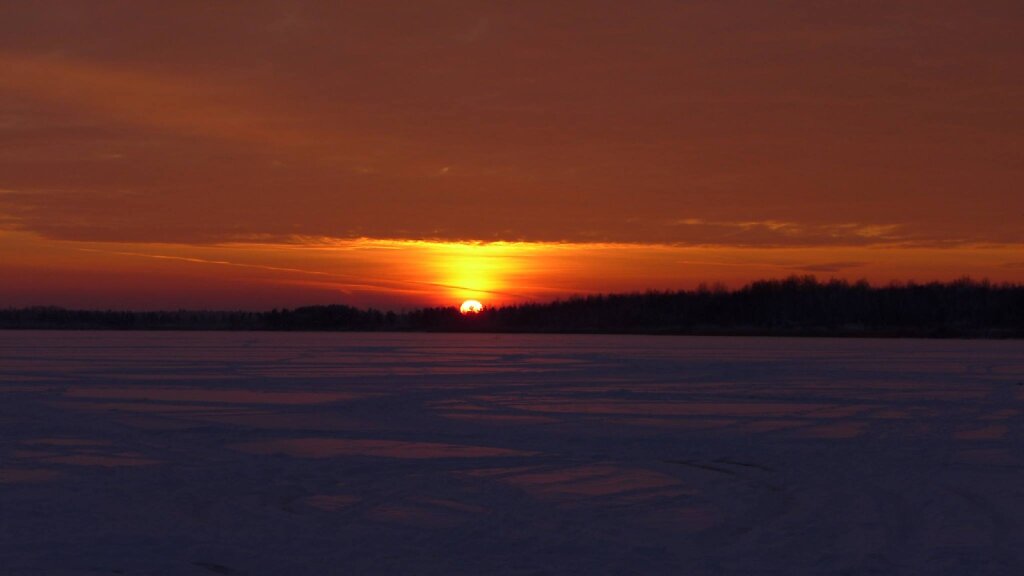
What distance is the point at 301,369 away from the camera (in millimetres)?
25453

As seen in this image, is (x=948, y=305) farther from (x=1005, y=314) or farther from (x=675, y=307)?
(x=675, y=307)

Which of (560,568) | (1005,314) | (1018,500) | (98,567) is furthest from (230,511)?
(1005,314)

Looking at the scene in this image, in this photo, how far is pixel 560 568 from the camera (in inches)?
241

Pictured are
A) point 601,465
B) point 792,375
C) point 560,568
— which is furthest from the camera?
point 792,375

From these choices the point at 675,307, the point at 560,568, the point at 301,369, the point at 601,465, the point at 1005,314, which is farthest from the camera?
the point at 675,307

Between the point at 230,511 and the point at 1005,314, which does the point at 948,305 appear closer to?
the point at 1005,314

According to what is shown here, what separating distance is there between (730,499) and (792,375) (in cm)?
1610

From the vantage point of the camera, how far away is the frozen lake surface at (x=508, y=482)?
254 inches

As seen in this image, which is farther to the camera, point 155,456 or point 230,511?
point 155,456

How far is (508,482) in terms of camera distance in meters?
9.03

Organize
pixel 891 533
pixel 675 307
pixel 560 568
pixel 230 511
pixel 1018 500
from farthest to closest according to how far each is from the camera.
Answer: pixel 675 307 < pixel 1018 500 < pixel 230 511 < pixel 891 533 < pixel 560 568

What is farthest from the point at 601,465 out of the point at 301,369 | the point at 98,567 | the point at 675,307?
the point at 675,307

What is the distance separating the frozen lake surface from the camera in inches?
254

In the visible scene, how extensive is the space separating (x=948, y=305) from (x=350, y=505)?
9496cm
